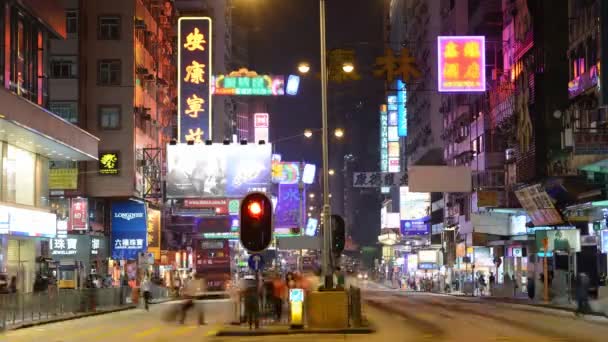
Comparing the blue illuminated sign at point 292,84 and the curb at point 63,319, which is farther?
the blue illuminated sign at point 292,84

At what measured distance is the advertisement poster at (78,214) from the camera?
180 feet

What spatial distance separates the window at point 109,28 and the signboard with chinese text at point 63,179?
346 inches

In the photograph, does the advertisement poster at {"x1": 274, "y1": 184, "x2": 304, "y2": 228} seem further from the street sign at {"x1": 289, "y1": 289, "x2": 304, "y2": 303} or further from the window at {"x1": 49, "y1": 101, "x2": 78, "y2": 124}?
the street sign at {"x1": 289, "y1": 289, "x2": 304, "y2": 303}

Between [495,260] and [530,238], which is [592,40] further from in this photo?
[495,260]

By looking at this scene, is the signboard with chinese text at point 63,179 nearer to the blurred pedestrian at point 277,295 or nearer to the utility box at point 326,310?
the blurred pedestrian at point 277,295

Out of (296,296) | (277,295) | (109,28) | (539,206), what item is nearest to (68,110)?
(109,28)

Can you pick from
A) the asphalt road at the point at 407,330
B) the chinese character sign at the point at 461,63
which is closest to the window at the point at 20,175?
the asphalt road at the point at 407,330

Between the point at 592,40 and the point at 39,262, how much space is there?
26809 millimetres

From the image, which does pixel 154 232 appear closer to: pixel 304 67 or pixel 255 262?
pixel 304 67

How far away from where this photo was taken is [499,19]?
73125 mm

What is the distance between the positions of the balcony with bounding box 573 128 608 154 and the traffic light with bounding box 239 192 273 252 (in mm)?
17665

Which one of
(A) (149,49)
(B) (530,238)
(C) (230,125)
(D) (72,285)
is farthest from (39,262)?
(C) (230,125)

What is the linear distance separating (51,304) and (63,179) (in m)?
19.8

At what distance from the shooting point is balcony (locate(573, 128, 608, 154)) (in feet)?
111
